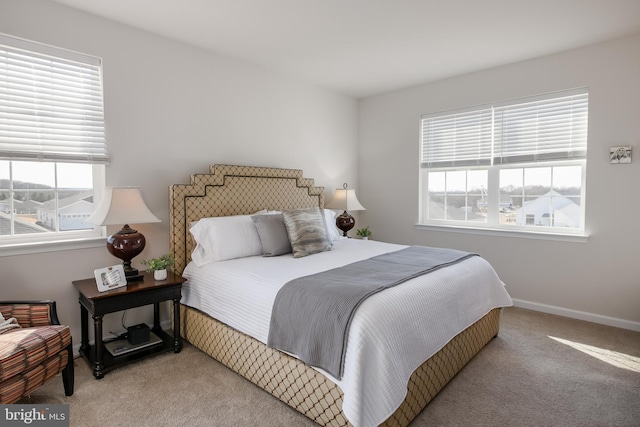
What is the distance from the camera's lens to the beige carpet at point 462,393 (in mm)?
2012

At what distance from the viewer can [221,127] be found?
361 centimetres

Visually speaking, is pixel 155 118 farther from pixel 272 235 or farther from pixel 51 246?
Result: pixel 272 235

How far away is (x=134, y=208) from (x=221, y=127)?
4.33 feet

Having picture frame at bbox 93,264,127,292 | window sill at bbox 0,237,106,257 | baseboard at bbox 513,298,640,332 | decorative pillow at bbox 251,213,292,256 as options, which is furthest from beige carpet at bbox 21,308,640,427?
decorative pillow at bbox 251,213,292,256

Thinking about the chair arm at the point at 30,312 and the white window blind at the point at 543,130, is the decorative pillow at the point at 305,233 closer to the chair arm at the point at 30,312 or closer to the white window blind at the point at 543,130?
the chair arm at the point at 30,312

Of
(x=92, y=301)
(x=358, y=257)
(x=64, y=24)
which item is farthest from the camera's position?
(x=358, y=257)

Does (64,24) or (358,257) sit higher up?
(64,24)

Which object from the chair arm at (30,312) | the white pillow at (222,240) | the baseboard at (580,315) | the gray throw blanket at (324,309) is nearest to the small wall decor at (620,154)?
the baseboard at (580,315)

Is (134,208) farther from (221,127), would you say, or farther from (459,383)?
(459,383)

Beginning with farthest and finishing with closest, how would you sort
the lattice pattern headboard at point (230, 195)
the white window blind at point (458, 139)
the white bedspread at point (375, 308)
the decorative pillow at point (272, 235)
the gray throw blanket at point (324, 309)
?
the white window blind at point (458, 139) < the lattice pattern headboard at point (230, 195) < the decorative pillow at point (272, 235) < the gray throw blanket at point (324, 309) < the white bedspread at point (375, 308)

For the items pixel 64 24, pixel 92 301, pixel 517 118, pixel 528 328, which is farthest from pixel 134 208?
pixel 517 118

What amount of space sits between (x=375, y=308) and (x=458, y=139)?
125 inches

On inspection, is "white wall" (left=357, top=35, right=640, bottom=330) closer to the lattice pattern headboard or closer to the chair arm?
the lattice pattern headboard

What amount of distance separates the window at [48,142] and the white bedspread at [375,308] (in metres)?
1.05
